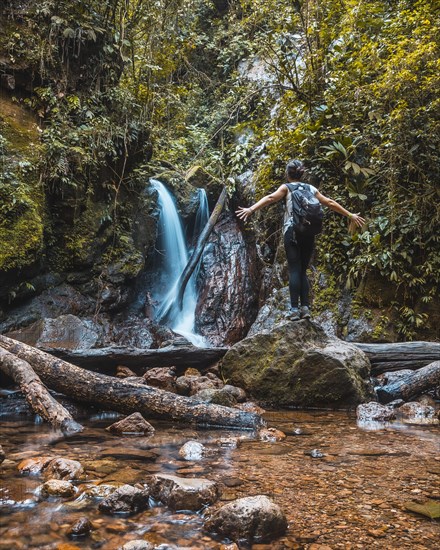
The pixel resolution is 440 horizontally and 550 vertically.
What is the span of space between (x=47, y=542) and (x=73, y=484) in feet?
2.07

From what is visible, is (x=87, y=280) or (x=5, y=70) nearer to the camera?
(x=5, y=70)

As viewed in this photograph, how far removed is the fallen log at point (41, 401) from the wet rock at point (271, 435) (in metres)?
1.51

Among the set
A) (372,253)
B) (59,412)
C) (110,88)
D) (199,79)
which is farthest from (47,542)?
(199,79)

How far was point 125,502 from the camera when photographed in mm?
2137

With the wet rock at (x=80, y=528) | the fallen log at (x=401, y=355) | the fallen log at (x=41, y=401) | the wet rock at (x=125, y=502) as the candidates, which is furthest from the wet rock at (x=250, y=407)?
the wet rock at (x=80, y=528)

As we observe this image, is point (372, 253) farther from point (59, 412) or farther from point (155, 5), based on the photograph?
point (155, 5)

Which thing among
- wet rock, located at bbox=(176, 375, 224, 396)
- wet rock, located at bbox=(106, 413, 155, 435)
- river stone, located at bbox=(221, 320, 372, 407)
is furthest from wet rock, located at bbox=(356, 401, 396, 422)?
wet rock, located at bbox=(106, 413, 155, 435)

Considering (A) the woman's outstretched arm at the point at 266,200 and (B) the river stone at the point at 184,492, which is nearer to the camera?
(B) the river stone at the point at 184,492

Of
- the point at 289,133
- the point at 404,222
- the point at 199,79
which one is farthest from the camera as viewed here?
Answer: the point at 199,79

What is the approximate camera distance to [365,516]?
207cm

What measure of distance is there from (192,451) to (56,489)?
1.04 metres

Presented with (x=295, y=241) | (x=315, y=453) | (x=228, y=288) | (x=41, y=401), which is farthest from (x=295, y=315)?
(x=228, y=288)

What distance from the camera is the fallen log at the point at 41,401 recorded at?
3.71m

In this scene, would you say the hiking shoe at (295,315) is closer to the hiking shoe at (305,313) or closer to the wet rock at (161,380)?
the hiking shoe at (305,313)
